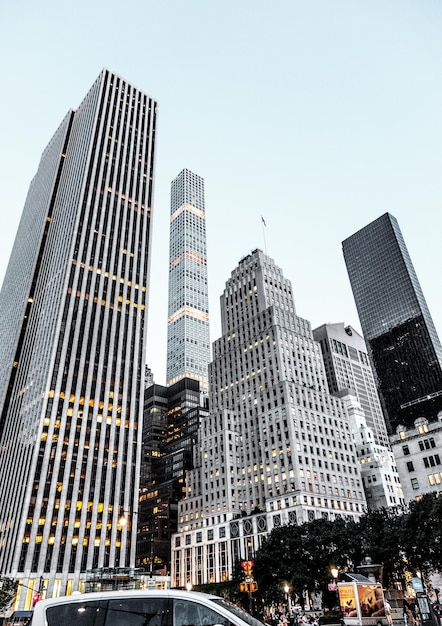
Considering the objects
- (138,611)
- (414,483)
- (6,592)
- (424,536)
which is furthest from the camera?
(414,483)

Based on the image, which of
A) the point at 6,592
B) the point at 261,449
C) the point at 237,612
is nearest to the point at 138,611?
the point at 237,612

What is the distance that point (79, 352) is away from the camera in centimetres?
12494

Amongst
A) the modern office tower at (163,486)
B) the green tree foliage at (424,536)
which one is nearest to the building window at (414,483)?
the green tree foliage at (424,536)

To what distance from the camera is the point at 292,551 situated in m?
72.8

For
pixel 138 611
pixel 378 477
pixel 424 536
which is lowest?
pixel 138 611

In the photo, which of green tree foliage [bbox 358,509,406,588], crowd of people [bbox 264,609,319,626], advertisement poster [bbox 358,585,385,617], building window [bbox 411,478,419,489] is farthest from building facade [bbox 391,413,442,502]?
advertisement poster [bbox 358,585,385,617]

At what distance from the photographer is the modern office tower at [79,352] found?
10406 centimetres

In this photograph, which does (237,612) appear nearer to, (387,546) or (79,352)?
(387,546)

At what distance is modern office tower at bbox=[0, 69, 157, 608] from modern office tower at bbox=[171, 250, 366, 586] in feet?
97.1

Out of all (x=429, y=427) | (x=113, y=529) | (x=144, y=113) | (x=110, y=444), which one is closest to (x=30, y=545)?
(x=113, y=529)

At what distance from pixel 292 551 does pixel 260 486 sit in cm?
5912

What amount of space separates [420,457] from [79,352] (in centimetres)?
8365

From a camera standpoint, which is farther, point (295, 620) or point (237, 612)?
point (295, 620)

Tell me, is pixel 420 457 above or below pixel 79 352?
below
